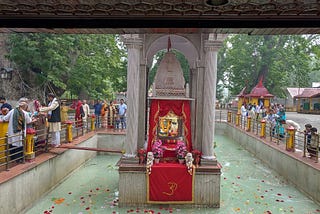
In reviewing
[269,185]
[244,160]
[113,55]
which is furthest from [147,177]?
[113,55]

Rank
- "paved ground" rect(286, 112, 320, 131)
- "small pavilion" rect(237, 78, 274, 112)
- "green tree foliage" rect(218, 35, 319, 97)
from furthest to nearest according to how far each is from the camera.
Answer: "green tree foliage" rect(218, 35, 319, 97), "small pavilion" rect(237, 78, 274, 112), "paved ground" rect(286, 112, 320, 131)

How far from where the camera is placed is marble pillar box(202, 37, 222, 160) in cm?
732

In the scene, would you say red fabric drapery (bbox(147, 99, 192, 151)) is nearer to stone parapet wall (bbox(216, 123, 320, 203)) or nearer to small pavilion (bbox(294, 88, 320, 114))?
stone parapet wall (bbox(216, 123, 320, 203))

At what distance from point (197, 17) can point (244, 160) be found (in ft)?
39.9

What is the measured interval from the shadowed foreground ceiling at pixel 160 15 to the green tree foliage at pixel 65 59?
12643 mm

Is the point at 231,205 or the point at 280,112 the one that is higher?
the point at 280,112

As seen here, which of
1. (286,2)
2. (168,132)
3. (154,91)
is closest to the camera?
(286,2)

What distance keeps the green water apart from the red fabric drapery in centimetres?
195

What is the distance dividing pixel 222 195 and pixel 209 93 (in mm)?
3134

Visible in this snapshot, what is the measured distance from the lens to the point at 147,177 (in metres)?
7.01

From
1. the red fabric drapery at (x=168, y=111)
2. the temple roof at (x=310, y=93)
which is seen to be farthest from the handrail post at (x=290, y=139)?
the temple roof at (x=310, y=93)

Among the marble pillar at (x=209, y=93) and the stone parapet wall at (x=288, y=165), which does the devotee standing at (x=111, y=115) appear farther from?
the marble pillar at (x=209, y=93)

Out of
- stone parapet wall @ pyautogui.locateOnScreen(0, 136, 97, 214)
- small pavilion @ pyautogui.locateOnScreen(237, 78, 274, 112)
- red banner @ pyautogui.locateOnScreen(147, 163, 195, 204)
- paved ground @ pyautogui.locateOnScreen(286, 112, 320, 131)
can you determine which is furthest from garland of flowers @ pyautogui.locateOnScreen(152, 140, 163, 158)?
small pavilion @ pyautogui.locateOnScreen(237, 78, 274, 112)

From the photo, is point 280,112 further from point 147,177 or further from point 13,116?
point 13,116
